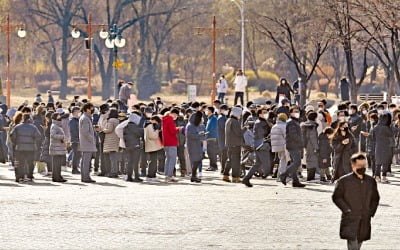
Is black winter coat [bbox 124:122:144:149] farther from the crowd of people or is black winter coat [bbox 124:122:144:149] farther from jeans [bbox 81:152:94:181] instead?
jeans [bbox 81:152:94:181]

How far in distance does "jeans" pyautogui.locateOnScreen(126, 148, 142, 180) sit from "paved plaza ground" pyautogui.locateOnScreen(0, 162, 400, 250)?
325 millimetres

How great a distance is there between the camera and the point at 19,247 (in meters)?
16.3

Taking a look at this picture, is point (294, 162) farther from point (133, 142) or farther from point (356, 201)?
point (356, 201)

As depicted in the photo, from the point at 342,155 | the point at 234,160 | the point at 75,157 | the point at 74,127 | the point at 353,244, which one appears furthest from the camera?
the point at 75,157

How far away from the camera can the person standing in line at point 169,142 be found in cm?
2806

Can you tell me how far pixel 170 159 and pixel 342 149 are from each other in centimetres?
428

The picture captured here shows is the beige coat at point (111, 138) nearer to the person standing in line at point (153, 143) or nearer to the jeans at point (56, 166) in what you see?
the person standing in line at point (153, 143)

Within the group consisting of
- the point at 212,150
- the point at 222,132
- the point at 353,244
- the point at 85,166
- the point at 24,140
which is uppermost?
the point at 222,132

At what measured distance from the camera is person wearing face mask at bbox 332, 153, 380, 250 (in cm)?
1450

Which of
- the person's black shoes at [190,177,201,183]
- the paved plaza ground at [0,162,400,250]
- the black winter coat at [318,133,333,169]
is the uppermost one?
the black winter coat at [318,133,333,169]

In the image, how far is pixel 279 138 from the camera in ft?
88.6

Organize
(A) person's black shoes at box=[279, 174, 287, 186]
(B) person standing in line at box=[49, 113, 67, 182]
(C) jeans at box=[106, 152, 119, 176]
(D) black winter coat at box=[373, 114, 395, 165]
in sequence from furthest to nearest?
(C) jeans at box=[106, 152, 119, 176], (B) person standing in line at box=[49, 113, 67, 182], (D) black winter coat at box=[373, 114, 395, 165], (A) person's black shoes at box=[279, 174, 287, 186]

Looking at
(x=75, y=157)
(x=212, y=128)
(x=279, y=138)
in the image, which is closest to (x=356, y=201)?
(x=279, y=138)

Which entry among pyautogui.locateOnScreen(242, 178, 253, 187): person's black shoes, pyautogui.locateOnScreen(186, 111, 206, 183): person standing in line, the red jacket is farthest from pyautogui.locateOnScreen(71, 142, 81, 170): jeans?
pyautogui.locateOnScreen(242, 178, 253, 187): person's black shoes
